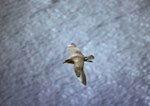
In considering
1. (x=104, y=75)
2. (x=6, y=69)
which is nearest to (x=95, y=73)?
(x=104, y=75)

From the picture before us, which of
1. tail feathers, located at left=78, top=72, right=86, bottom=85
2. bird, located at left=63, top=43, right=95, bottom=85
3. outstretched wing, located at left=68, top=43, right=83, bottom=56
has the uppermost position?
outstretched wing, located at left=68, top=43, right=83, bottom=56

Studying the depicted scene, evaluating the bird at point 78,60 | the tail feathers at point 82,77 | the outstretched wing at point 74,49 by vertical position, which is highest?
the outstretched wing at point 74,49

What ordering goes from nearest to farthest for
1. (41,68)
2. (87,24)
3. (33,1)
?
(41,68) → (87,24) → (33,1)

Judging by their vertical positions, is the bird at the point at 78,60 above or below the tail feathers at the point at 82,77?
above

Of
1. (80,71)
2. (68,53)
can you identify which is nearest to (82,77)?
(80,71)

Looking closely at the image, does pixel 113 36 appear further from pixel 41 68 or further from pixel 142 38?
pixel 41 68

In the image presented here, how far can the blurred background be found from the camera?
3.30 feet

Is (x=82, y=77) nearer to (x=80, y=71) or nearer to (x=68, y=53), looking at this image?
(x=80, y=71)

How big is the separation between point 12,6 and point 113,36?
0.39 m

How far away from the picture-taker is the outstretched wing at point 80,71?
0.98 meters

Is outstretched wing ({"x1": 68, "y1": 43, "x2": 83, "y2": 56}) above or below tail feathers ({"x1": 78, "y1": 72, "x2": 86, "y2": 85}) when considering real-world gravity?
above

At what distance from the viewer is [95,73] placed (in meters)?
1.05

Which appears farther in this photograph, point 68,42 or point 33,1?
point 33,1

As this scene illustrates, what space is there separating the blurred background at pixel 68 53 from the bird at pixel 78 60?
0.02 metres
